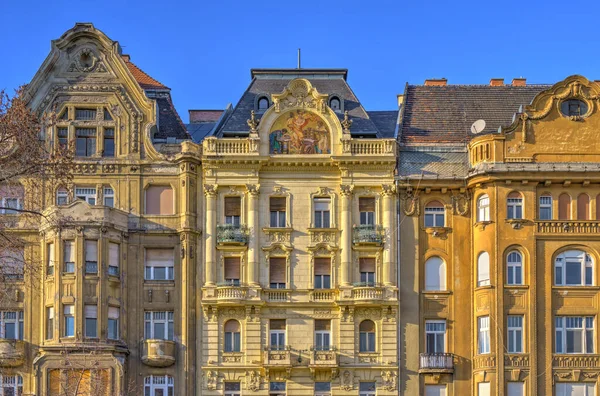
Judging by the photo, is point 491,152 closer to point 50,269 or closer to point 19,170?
point 50,269

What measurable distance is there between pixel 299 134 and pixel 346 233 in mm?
5240

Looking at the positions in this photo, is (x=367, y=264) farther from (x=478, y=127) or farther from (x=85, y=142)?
(x=85, y=142)

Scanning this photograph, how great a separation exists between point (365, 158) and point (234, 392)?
1235 cm

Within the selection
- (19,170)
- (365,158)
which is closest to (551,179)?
(365,158)

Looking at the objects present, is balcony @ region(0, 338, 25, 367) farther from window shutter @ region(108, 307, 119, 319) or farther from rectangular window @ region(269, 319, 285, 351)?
rectangular window @ region(269, 319, 285, 351)

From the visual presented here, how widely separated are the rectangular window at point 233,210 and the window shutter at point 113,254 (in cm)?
525

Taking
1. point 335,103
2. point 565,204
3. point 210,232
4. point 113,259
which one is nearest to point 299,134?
point 335,103

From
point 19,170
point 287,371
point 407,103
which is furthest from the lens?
point 407,103

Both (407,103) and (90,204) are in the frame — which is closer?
(90,204)

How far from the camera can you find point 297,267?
223ft

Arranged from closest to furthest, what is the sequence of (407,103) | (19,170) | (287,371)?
1. (19,170)
2. (287,371)
3. (407,103)

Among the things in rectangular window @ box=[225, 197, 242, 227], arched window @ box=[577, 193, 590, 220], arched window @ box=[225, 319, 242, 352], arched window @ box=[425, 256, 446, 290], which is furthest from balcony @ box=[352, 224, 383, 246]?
arched window @ box=[577, 193, 590, 220]

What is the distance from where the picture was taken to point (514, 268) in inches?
2638

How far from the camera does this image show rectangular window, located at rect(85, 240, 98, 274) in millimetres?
66500
